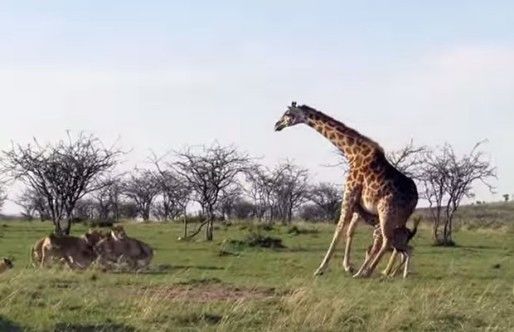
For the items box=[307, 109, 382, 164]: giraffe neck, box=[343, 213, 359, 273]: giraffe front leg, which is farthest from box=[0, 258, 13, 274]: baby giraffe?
box=[307, 109, 382, 164]: giraffe neck

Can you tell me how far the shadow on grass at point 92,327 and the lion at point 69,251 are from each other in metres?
10.2

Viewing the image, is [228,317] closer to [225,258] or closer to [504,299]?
[504,299]

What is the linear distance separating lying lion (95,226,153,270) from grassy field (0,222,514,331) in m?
0.60

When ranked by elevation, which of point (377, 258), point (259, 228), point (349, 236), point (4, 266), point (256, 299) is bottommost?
point (256, 299)

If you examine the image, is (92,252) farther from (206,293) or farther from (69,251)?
(206,293)

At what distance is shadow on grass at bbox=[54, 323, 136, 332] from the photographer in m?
12.0

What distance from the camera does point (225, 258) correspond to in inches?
1067

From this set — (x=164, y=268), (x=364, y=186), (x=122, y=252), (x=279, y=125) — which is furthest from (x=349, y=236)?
(x=122, y=252)

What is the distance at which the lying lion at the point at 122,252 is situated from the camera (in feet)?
73.9

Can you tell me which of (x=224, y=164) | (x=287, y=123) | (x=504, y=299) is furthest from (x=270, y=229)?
(x=504, y=299)

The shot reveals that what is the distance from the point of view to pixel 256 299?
14867 millimetres

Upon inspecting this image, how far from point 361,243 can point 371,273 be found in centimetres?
1486

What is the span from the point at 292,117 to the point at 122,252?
523 centimetres

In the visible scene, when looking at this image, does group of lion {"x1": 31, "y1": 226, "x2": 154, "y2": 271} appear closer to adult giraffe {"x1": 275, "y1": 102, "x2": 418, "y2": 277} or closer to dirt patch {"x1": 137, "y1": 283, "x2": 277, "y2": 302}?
adult giraffe {"x1": 275, "y1": 102, "x2": 418, "y2": 277}
